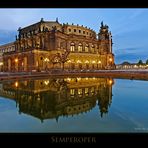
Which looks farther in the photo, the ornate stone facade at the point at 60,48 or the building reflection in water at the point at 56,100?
the ornate stone facade at the point at 60,48

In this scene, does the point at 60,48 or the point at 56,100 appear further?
the point at 60,48

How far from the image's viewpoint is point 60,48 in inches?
1270

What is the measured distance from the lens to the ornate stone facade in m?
27.1

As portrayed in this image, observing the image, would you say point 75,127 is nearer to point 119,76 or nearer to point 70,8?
point 70,8

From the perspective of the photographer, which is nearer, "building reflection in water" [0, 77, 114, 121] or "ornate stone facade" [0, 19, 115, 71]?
"building reflection in water" [0, 77, 114, 121]

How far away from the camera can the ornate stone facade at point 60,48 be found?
27.1 m

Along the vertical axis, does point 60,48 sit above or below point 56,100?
above

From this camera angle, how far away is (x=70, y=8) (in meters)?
2.62

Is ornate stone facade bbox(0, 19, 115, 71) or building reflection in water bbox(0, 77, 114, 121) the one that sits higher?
ornate stone facade bbox(0, 19, 115, 71)

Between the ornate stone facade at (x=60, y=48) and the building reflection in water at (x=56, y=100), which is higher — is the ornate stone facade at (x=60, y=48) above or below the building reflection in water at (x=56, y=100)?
above
